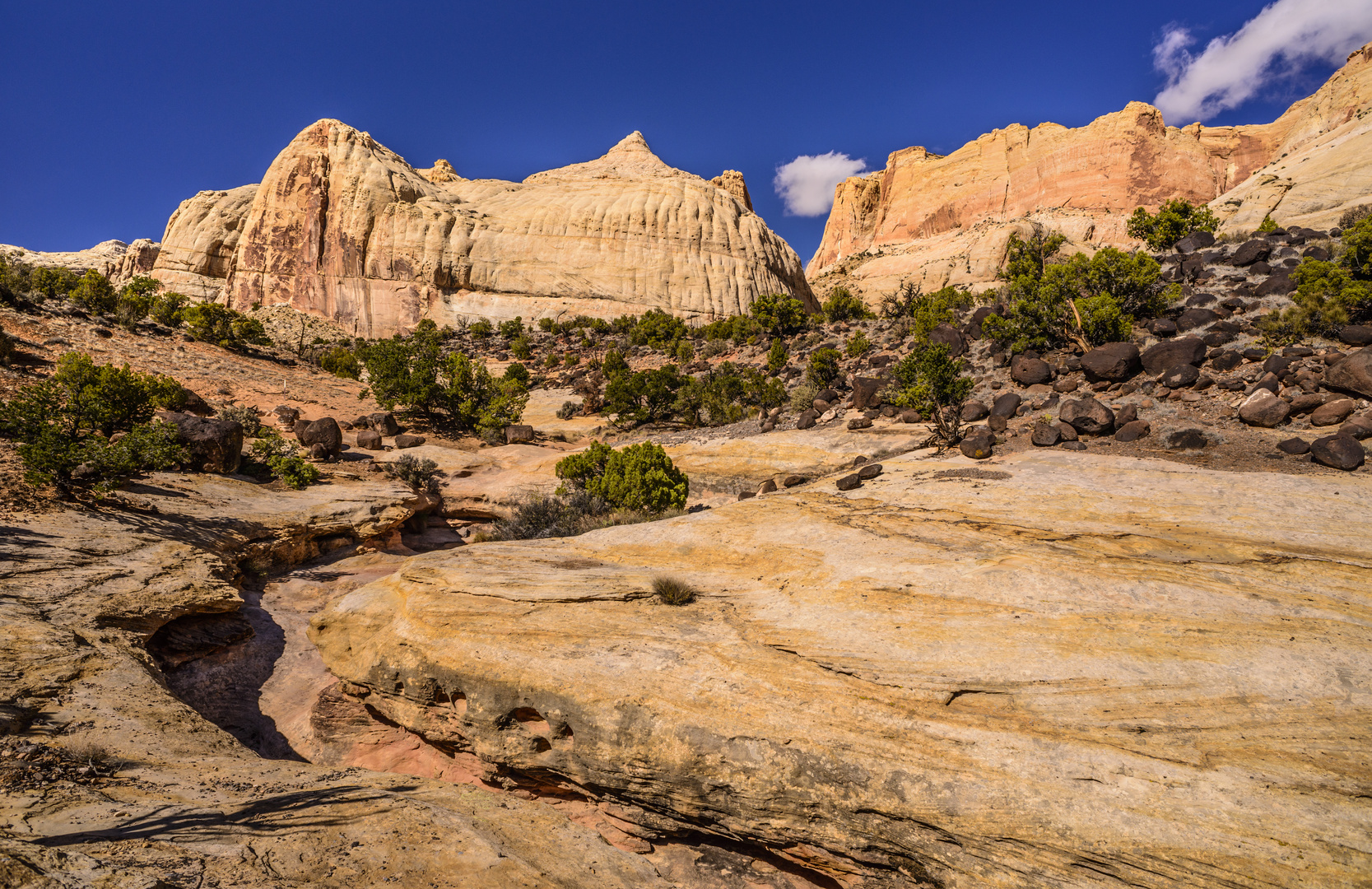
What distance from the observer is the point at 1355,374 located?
36.6 feet

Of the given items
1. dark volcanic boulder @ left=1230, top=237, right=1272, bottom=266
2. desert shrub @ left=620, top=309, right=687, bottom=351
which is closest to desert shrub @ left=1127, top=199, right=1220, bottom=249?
dark volcanic boulder @ left=1230, top=237, right=1272, bottom=266

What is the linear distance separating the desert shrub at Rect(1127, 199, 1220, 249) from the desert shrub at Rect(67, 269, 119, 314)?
2066 inches

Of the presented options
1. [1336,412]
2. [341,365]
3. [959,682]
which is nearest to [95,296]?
[341,365]

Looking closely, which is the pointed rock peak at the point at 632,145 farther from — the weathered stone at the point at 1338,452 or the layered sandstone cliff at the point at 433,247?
the weathered stone at the point at 1338,452

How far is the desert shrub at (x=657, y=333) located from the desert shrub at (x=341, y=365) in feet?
67.1

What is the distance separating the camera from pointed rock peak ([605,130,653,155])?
7562cm

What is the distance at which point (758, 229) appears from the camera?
6206cm

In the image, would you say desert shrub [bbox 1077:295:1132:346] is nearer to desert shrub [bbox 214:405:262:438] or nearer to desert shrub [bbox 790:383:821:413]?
desert shrub [bbox 790:383:821:413]

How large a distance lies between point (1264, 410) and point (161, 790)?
1953cm

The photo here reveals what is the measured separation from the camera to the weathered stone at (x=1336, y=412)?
10930 millimetres

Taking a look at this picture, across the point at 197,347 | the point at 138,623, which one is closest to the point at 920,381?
the point at 138,623

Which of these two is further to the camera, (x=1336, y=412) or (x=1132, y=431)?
(x=1132, y=431)

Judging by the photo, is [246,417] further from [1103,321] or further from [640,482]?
[1103,321]

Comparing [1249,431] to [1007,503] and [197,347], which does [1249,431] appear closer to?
[1007,503]
